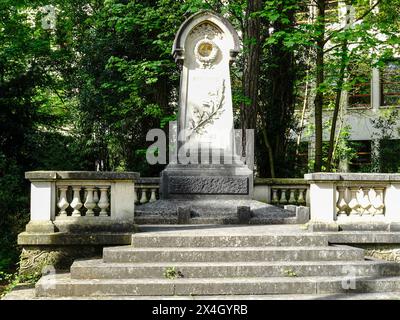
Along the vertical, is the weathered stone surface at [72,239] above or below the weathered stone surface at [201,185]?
below

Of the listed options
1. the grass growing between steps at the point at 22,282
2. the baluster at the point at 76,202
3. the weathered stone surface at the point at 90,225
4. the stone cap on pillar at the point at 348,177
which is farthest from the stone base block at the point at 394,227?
the grass growing between steps at the point at 22,282

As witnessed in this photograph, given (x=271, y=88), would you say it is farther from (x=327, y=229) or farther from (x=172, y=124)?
(x=327, y=229)

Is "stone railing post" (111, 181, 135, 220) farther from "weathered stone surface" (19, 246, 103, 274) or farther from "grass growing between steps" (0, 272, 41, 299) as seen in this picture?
"grass growing between steps" (0, 272, 41, 299)

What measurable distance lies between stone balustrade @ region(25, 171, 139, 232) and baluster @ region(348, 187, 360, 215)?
352 centimetres

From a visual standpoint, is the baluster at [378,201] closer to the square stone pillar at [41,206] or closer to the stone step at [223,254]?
the stone step at [223,254]

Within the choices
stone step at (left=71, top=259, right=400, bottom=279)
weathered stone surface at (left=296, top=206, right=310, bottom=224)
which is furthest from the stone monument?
stone step at (left=71, top=259, right=400, bottom=279)

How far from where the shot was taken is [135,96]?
16.8m

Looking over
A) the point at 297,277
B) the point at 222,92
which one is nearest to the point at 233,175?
the point at 222,92

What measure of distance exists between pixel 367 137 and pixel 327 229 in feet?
64.6

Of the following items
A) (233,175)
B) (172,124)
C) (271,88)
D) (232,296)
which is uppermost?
(271,88)

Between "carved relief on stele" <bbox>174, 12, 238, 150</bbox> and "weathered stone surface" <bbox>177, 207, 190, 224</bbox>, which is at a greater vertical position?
"carved relief on stele" <bbox>174, 12, 238, 150</bbox>

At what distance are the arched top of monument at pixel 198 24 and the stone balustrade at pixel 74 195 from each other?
168 inches

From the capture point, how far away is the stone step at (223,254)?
22.6ft

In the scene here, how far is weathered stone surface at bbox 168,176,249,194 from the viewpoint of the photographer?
10430mm
